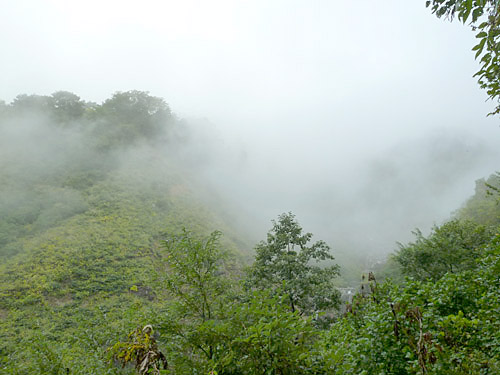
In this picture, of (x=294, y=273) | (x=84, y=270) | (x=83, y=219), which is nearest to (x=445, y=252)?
(x=294, y=273)

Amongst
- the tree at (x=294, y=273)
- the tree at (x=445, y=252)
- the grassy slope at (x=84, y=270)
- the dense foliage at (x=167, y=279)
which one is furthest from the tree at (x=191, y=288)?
the tree at (x=445, y=252)

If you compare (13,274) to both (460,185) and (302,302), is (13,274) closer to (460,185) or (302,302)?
(302,302)

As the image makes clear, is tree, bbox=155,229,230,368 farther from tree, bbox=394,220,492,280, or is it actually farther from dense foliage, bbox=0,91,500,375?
tree, bbox=394,220,492,280

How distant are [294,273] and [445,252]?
24.9 ft

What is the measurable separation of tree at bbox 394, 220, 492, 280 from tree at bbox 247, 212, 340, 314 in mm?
4392

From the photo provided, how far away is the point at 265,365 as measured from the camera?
2912 mm

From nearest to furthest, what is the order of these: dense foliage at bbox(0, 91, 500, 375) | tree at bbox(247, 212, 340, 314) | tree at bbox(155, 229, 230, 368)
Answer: dense foliage at bbox(0, 91, 500, 375) < tree at bbox(155, 229, 230, 368) < tree at bbox(247, 212, 340, 314)

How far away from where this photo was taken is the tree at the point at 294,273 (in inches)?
487

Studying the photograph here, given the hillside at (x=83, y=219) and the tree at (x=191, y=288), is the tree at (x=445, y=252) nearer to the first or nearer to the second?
the tree at (x=191, y=288)

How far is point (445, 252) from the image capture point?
13.7 meters

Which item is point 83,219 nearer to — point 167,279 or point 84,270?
point 84,270

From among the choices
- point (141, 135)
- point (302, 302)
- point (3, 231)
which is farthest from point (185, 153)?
point (302, 302)

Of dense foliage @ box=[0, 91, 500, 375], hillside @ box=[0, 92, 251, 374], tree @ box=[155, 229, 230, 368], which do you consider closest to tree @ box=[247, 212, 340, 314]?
dense foliage @ box=[0, 91, 500, 375]

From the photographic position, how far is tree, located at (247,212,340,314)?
12.4 meters
